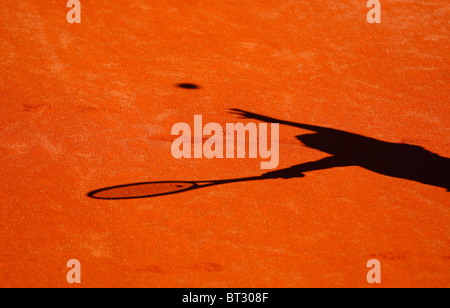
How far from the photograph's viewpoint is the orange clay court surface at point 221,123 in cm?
633

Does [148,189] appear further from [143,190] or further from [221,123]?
[221,123]

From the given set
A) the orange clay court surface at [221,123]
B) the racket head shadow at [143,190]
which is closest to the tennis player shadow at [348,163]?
the racket head shadow at [143,190]

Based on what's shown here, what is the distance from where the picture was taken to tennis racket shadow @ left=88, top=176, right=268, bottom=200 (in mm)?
7398

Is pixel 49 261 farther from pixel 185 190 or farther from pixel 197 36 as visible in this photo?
pixel 197 36

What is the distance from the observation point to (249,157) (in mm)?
8430

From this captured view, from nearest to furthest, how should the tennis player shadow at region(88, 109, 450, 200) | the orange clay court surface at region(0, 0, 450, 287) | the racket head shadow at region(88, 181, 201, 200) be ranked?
the orange clay court surface at region(0, 0, 450, 287), the racket head shadow at region(88, 181, 201, 200), the tennis player shadow at region(88, 109, 450, 200)

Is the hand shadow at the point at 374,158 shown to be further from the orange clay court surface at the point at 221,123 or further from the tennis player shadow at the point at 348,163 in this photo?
the orange clay court surface at the point at 221,123

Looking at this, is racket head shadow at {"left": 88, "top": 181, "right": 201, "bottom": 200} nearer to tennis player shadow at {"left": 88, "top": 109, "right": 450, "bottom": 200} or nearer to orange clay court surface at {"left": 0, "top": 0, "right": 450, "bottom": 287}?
tennis player shadow at {"left": 88, "top": 109, "right": 450, "bottom": 200}

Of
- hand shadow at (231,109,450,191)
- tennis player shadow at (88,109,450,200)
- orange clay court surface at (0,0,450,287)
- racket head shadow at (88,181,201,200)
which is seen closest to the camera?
orange clay court surface at (0,0,450,287)

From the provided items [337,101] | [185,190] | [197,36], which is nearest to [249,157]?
[185,190]

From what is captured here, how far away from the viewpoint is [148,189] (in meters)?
7.55

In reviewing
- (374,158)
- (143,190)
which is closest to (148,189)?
(143,190)

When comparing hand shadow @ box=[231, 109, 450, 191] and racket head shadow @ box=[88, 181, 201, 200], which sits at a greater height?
hand shadow @ box=[231, 109, 450, 191]

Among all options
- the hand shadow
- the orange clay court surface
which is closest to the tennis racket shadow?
the orange clay court surface
